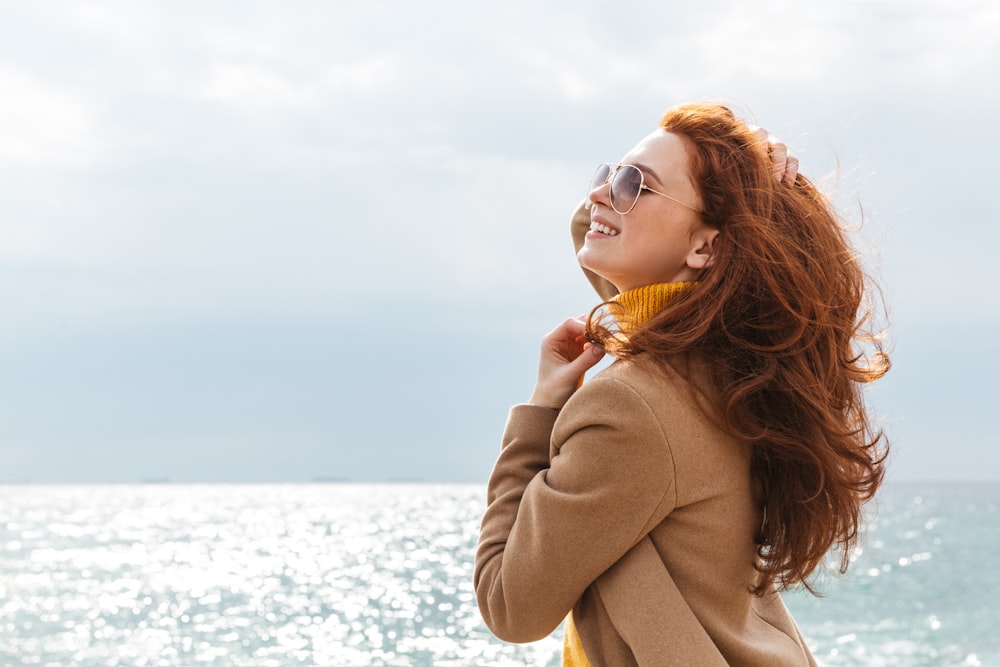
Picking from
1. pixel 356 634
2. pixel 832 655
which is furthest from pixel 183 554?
pixel 832 655

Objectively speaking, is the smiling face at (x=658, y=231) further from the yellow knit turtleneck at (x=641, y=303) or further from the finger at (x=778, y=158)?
the finger at (x=778, y=158)

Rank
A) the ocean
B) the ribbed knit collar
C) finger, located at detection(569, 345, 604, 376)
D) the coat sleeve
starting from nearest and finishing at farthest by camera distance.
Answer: the coat sleeve → the ribbed knit collar → finger, located at detection(569, 345, 604, 376) → the ocean

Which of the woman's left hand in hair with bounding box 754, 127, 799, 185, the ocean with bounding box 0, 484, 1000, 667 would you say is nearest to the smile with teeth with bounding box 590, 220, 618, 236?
the woman's left hand in hair with bounding box 754, 127, 799, 185

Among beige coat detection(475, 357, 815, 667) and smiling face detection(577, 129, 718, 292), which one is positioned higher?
smiling face detection(577, 129, 718, 292)

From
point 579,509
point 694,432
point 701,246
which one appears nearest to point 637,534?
point 579,509

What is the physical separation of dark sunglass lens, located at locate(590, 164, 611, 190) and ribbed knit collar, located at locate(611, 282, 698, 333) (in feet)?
1.08

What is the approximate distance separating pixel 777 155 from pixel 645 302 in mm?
440

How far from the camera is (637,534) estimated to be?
2.05m

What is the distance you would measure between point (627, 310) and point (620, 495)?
0.42 m

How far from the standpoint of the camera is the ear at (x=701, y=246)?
225 cm

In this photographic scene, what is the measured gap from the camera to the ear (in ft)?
7.38

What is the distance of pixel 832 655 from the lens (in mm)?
22703

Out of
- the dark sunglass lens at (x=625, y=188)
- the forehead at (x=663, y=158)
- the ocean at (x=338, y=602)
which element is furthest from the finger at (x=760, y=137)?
the ocean at (x=338, y=602)

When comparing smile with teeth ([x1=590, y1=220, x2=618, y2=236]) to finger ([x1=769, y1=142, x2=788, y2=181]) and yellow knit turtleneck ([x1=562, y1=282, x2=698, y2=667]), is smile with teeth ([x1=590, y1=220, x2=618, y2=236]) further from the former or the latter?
finger ([x1=769, y1=142, x2=788, y2=181])
